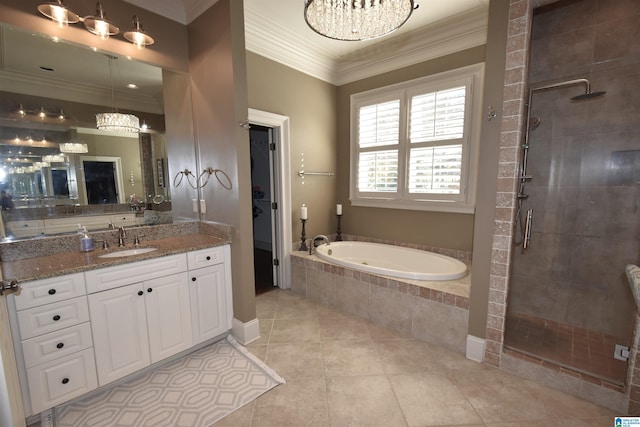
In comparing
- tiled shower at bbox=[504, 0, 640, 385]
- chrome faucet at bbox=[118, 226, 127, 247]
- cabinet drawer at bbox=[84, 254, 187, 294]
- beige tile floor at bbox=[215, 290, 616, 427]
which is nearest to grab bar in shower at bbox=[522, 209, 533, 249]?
tiled shower at bbox=[504, 0, 640, 385]

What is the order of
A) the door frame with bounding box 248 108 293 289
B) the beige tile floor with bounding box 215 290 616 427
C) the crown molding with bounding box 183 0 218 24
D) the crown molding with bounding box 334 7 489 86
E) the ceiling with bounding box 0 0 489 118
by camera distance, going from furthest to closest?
1. the door frame with bounding box 248 108 293 289
2. the crown molding with bounding box 334 7 489 86
3. the crown molding with bounding box 183 0 218 24
4. the ceiling with bounding box 0 0 489 118
5. the beige tile floor with bounding box 215 290 616 427

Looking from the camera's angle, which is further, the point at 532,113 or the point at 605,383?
the point at 532,113

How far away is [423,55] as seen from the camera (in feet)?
10.1

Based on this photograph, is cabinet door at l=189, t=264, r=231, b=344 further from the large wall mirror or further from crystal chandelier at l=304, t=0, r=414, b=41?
crystal chandelier at l=304, t=0, r=414, b=41

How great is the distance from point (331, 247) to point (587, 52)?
2.98 meters

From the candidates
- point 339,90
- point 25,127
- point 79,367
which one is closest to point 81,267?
point 79,367

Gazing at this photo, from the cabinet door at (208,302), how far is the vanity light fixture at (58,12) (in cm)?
185

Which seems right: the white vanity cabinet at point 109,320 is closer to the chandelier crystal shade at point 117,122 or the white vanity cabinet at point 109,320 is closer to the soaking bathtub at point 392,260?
the chandelier crystal shade at point 117,122

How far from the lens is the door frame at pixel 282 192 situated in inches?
127

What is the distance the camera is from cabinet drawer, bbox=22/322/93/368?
1.46 meters

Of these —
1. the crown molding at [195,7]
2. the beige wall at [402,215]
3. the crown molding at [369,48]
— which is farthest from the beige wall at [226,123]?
the beige wall at [402,215]

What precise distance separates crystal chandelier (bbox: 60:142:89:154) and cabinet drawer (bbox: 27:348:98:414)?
136 cm

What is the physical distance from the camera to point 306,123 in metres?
3.53

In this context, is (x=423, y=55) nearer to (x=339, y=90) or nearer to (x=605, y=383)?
(x=339, y=90)
